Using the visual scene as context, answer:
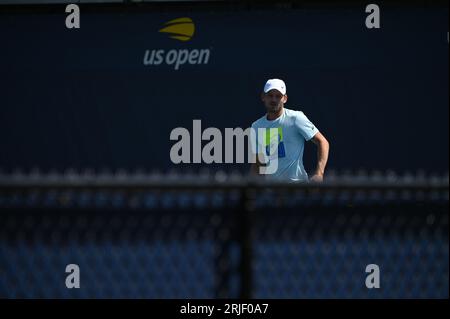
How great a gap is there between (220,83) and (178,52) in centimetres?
70

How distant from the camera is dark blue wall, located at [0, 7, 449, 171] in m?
9.29

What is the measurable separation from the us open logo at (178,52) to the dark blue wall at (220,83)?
7 centimetres

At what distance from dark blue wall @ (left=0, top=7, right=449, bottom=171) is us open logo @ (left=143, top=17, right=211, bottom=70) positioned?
0.07 metres

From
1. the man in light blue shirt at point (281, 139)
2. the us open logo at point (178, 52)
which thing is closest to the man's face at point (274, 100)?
the man in light blue shirt at point (281, 139)

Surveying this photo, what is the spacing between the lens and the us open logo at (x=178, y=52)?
943 centimetres

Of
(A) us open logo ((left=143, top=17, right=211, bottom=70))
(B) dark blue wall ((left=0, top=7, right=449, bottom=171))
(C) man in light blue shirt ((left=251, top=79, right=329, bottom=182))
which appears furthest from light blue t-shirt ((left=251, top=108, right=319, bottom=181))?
(A) us open logo ((left=143, top=17, right=211, bottom=70))

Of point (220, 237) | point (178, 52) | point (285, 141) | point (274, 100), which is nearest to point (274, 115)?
point (274, 100)

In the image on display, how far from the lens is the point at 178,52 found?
9.55 meters

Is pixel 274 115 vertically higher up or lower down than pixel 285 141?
higher up

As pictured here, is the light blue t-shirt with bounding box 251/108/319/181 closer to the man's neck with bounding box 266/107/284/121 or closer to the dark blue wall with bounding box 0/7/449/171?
the man's neck with bounding box 266/107/284/121

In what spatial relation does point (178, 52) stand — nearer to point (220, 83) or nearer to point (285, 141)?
point (220, 83)

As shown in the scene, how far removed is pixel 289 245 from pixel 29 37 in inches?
300

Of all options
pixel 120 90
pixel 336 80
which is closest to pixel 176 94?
pixel 120 90

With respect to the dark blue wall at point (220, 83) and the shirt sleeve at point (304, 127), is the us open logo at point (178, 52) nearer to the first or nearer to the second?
the dark blue wall at point (220, 83)
